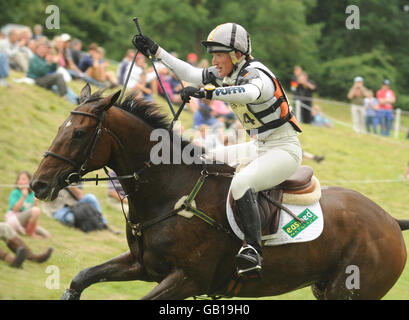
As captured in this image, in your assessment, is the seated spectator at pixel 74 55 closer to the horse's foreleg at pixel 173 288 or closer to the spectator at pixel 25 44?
the spectator at pixel 25 44

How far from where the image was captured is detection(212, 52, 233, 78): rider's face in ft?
16.4

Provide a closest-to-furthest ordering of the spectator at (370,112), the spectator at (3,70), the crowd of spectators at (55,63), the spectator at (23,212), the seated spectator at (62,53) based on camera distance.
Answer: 1. the spectator at (23,212)
2. the spectator at (3,70)
3. the crowd of spectators at (55,63)
4. the seated spectator at (62,53)
5. the spectator at (370,112)

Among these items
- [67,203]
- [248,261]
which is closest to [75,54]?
[67,203]

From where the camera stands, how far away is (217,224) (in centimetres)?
498

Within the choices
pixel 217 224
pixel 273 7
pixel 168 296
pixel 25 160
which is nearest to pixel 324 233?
pixel 217 224

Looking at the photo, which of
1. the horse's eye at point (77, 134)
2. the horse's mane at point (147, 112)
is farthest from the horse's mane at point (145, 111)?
the horse's eye at point (77, 134)

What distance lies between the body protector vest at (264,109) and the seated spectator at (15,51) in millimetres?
10796

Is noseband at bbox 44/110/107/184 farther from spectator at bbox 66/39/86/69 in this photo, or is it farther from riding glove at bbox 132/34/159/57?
spectator at bbox 66/39/86/69

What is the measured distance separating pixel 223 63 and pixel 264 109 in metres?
0.52

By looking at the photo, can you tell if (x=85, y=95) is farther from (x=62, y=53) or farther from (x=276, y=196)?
(x=62, y=53)

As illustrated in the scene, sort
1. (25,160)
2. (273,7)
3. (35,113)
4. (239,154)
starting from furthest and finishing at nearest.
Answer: (273,7) < (35,113) < (25,160) < (239,154)

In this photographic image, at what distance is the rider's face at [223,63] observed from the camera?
197 inches
